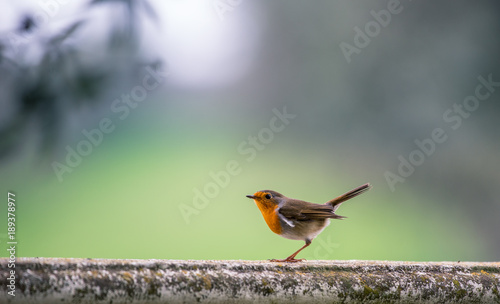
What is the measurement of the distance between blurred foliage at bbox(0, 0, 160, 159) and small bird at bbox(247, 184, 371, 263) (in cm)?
120

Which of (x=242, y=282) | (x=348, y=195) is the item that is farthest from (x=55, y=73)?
(x=348, y=195)

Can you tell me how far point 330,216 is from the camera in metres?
2.48

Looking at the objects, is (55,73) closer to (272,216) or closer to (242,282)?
(242,282)

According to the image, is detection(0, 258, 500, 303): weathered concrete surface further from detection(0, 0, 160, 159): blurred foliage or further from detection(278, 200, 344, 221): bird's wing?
detection(278, 200, 344, 221): bird's wing

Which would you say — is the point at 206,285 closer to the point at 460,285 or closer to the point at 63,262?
the point at 63,262

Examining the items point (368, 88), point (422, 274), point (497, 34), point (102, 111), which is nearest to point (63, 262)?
point (102, 111)

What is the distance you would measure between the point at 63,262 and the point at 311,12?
4097 mm

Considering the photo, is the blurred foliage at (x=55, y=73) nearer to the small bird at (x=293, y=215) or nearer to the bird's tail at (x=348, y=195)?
the small bird at (x=293, y=215)

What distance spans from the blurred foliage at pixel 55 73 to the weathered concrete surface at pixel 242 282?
39 centimetres

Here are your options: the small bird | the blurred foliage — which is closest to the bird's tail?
the small bird

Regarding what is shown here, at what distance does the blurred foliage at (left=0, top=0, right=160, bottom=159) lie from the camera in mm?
1353

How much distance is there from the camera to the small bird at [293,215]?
8.18 ft

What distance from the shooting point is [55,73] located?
4.70 ft

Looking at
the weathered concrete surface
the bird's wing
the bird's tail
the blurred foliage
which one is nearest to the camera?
the weathered concrete surface
